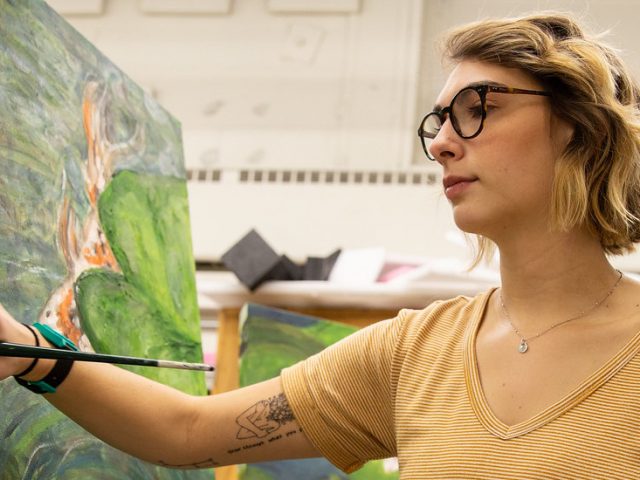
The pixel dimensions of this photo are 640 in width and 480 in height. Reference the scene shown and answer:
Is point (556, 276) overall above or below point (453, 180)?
below

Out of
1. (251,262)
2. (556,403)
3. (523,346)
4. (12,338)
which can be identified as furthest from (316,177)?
(12,338)

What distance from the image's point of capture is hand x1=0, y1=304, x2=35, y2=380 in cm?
95

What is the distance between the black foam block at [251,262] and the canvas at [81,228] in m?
0.72

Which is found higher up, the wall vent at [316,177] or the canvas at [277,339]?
the wall vent at [316,177]

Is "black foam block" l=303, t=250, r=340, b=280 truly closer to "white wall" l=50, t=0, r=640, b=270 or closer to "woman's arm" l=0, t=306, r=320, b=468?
"white wall" l=50, t=0, r=640, b=270

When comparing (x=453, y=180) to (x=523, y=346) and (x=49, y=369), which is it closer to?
(x=523, y=346)

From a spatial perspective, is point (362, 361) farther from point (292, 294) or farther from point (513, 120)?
point (292, 294)

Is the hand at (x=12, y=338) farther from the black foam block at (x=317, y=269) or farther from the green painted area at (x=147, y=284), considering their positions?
the black foam block at (x=317, y=269)

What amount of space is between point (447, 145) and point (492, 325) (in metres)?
0.24

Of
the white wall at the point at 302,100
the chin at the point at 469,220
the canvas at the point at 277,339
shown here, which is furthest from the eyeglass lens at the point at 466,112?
the white wall at the point at 302,100

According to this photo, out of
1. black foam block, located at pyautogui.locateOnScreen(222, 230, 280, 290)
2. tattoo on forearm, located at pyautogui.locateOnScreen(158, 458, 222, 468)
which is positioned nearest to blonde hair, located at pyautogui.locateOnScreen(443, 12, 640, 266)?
tattoo on forearm, located at pyautogui.locateOnScreen(158, 458, 222, 468)

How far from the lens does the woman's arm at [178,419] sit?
1.14 meters

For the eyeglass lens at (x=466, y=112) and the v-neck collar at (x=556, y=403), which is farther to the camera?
the eyeglass lens at (x=466, y=112)

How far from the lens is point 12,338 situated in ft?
3.14
